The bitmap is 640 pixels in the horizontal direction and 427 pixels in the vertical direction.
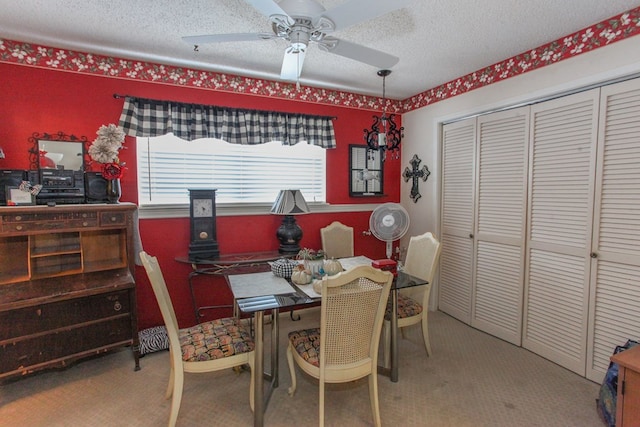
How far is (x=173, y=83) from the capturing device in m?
2.91

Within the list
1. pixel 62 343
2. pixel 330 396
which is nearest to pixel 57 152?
pixel 62 343

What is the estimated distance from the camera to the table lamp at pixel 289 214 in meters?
3.03

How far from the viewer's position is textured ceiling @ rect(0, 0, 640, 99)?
195 cm

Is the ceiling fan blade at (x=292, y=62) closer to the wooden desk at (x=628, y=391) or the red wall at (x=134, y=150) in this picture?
the red wall at (x=134, y=150)

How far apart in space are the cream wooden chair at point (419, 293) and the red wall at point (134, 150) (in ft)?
3.44

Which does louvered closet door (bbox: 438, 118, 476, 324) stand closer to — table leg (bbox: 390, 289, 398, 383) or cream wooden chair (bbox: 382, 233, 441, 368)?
cream wooden chair (bbox: 382, 233, 441, 368)

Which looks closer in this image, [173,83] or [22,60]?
[22,60]

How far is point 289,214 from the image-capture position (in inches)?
121

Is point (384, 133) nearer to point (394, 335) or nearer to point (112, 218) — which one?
point (394, 335)

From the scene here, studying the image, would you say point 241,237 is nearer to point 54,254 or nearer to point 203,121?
point 203,121

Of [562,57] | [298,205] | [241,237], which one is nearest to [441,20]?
[562,57]

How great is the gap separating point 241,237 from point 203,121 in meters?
1.17

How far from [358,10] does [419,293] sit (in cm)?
237

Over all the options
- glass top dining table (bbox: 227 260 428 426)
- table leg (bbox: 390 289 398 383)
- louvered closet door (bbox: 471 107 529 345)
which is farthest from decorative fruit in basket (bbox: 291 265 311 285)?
louvered closet door (bbox: 471 107 529 345)
